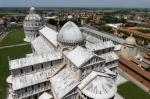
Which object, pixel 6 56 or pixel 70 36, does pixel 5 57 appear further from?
pixel 70 36

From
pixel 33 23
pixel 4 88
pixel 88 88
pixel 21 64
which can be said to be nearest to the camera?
pixel 88 88

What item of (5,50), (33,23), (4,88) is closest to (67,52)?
(4,88)

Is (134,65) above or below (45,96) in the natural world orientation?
above

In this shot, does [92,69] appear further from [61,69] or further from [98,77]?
[61,69]

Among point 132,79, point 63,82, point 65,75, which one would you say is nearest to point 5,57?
point 65,75

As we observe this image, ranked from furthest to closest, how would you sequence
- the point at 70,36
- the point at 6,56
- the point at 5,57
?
1. the point at 6,56
2. the point at 5,57
3. the point at 70,36

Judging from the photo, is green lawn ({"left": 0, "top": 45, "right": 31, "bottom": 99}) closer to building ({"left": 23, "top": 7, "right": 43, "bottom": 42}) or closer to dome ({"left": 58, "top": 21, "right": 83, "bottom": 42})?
building ({"left": 23, "top": 7, "right": 43, "bottom": 42})

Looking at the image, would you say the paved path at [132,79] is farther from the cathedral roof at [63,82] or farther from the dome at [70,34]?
the cathedral roof at [63,82]
